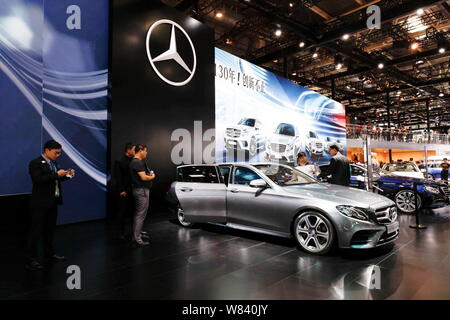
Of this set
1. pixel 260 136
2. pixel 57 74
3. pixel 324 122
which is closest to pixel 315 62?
pixel 324 122

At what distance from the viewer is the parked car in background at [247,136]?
9.17 m

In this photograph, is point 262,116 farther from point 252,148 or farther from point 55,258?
point 55,258

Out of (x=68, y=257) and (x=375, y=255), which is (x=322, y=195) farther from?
(x=68, y=257)

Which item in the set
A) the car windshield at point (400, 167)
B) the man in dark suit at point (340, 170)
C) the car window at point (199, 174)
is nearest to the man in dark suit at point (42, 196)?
the car window at point (199, 174)

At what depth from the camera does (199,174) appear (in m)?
5.30

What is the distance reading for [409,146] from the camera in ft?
72.9

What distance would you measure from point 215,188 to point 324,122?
1108 cm

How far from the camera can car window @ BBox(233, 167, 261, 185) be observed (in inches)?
187

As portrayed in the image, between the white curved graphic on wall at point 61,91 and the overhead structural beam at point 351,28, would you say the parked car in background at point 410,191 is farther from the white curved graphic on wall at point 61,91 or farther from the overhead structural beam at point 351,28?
the white curved graphic on wall at point 61,91

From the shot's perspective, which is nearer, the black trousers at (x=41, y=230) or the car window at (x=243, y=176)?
the black trousers at (x=41, y=230)

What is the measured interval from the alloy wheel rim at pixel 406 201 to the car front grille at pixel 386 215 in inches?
135

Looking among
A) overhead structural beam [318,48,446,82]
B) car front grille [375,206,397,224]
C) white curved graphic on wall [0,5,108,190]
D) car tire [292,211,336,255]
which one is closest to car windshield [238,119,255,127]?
white curved graphic on wall [0,5,108,190]

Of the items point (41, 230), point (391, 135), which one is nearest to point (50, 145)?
point (41, 230)
